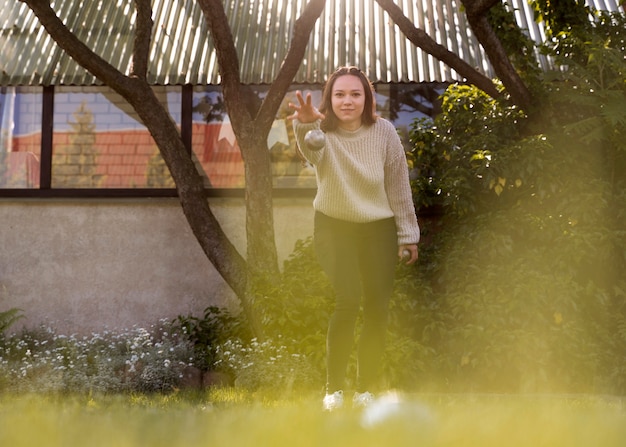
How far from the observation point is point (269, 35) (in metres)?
9.59

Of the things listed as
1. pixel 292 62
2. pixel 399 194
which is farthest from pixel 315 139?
pixel 292 62

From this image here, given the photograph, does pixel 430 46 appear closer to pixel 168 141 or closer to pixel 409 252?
pixel 168 141

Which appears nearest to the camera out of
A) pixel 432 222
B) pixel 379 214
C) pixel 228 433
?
pixel 228 433

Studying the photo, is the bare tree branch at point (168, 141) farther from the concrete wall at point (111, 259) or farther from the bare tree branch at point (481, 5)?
the bare tree branch at point (481, 5)

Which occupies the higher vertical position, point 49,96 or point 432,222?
point 49,96

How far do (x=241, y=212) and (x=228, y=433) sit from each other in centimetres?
845

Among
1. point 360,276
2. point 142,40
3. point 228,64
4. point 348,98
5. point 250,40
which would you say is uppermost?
point 250,40

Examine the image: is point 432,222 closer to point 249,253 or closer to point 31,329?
point 249,253

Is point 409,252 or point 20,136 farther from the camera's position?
point 20,136

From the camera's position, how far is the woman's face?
15.4ft

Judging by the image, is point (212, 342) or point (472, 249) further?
point (212, 342)

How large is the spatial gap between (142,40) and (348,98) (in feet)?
14.3

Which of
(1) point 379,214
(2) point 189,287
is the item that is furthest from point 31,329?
(1) point 379,214

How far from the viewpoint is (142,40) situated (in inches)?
334
